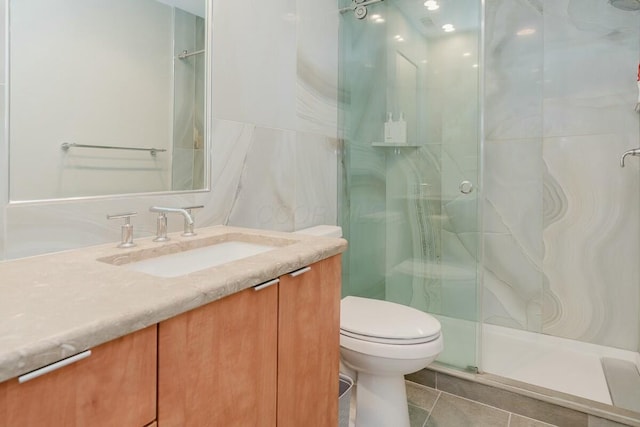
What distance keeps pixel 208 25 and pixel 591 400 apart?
85.6 inches

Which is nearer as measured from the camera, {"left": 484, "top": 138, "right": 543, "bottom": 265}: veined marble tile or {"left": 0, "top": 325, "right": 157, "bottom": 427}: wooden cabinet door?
{"left": 0, "top": 325, "right": 157, "bottom": 427}: wooden cabinet door

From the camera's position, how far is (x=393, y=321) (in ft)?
4.93

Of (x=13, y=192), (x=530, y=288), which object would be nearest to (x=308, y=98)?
(x=13, y=192)

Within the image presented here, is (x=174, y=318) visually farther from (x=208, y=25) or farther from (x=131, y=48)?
(x=208, y=25)

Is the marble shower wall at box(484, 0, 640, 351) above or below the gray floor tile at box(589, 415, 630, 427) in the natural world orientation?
above

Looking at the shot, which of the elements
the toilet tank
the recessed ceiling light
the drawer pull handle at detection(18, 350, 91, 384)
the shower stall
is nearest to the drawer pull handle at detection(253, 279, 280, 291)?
the drawer pull handle at detection(18, 350, 91, 384)

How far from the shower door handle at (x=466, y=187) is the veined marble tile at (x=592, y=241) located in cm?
64

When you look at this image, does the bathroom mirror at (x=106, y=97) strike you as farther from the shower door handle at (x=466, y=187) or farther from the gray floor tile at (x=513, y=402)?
the gray floor tile at (x=513, y=402)

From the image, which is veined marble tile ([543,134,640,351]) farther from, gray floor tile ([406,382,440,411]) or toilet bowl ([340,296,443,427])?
toilet bowl ([340,296,443,427])

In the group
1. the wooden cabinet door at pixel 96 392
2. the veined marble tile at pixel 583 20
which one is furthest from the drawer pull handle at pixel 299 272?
the veined marble tile at pixel 583 20

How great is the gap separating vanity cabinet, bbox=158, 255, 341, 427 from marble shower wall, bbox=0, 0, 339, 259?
0.57 m

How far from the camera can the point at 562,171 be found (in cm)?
216

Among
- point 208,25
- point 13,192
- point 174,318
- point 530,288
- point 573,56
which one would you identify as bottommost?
point 530,288

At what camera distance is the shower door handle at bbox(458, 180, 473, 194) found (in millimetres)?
1919
